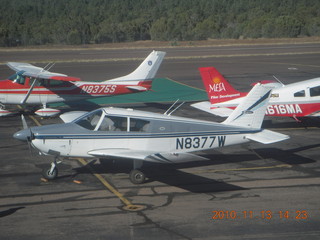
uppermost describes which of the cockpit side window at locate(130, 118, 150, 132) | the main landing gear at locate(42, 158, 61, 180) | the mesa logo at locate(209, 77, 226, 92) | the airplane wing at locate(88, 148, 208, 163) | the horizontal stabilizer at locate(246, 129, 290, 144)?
the mesa logo at locate(209, 77, 226, 92)

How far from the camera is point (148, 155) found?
13.8 meters

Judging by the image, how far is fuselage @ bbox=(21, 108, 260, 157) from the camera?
A: 14305 mm

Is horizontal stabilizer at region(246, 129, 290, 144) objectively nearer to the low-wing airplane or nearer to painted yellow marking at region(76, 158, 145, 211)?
painted yellow marking at region(76, 158, 145, 211)

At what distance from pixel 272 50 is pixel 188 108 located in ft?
127

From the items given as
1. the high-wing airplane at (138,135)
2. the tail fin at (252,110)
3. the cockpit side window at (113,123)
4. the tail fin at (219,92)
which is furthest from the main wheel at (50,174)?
the tail fin at (219,92)

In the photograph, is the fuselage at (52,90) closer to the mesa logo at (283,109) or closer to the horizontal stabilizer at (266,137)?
the mesa logo at (283,109)

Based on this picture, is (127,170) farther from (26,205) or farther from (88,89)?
(88,89)

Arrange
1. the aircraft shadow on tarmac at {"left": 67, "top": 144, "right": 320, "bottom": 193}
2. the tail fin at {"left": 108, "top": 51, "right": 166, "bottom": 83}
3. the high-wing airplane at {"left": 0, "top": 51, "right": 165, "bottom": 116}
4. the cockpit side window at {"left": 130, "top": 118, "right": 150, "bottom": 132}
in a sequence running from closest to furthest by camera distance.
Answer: the aircraft shadow on tarmac at {"left": 67, "top": 144, "right": 320, "bottom": 193} → the cockpit side window at {"left": 130, "top": 118, "right": 150, "bottom": 132} → the high-wing airplane at {"left": 0, "top": 51, "right": 165, "bottom": 116} → the tail fin at {"left": 108, "top": 51, "right": 166, "bottom": 83}

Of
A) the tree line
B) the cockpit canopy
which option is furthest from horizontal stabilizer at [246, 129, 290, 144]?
the tree line

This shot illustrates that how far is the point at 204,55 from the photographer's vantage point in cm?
5659

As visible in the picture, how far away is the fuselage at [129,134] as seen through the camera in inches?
563
